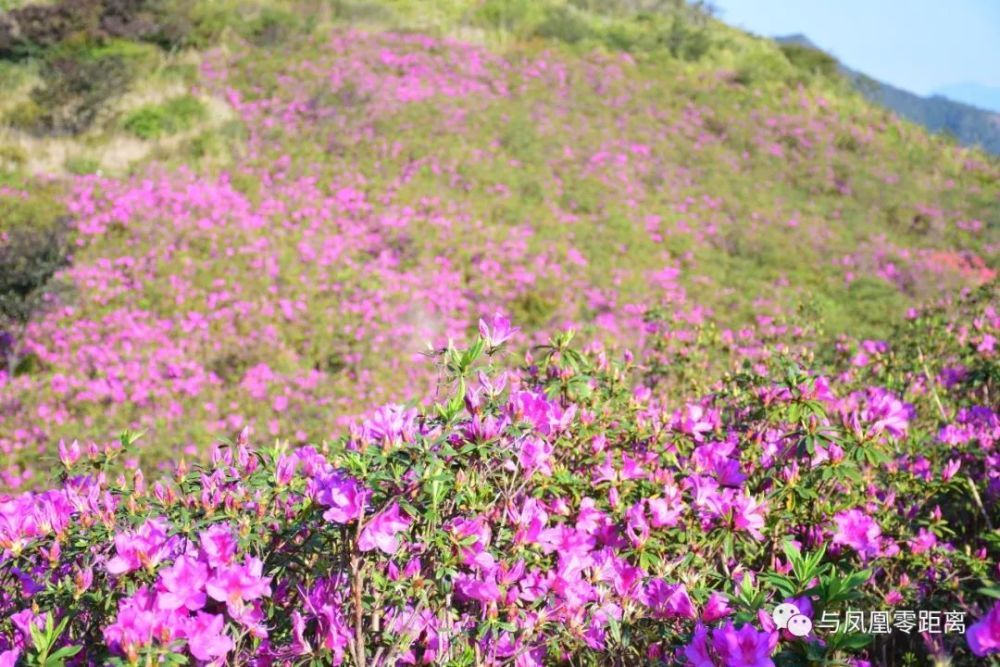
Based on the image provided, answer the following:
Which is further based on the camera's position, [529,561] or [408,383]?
[408,383]

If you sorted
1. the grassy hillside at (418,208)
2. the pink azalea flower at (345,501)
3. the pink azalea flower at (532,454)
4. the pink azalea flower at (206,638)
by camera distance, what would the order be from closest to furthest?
1. the pink azalea flower at (206,638)
2. the pink azalea flower at (345,501)
3. the pink azalea flower at (532,454)
4. the grassy hillside at (418,208)

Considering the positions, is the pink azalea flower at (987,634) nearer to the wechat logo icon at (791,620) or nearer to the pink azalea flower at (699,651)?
the wechat logo icon at (791,620)

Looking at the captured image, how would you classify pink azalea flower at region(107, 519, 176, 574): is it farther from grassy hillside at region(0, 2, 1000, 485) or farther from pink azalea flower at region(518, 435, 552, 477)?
grassy hillside at region(0, 2, 1000, 485)

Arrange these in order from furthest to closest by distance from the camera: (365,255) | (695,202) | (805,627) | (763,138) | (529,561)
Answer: (763,138)
(695,202)
(365,255)
(529,561)
(805,627)

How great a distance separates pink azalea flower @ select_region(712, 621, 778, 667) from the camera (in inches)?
54.9

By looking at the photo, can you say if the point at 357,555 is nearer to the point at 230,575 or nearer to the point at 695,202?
the point at 230,575

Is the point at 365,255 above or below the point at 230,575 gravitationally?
below

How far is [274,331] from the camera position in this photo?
7.04 meters

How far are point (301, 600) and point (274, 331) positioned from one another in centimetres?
547

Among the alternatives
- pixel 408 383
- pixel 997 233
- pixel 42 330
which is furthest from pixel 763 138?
pixel 42 330

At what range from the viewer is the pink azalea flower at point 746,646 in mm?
1396

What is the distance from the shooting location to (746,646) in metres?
1.44

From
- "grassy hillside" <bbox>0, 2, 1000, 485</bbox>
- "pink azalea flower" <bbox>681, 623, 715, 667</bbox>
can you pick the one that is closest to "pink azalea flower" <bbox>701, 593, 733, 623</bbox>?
"pink azalea flower" <bbox>681, 623, 715, 667</bbox>

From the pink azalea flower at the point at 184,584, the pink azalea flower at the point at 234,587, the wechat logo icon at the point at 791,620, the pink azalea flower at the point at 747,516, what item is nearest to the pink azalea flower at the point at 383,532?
the pink azalea flower at the point at 234,587
